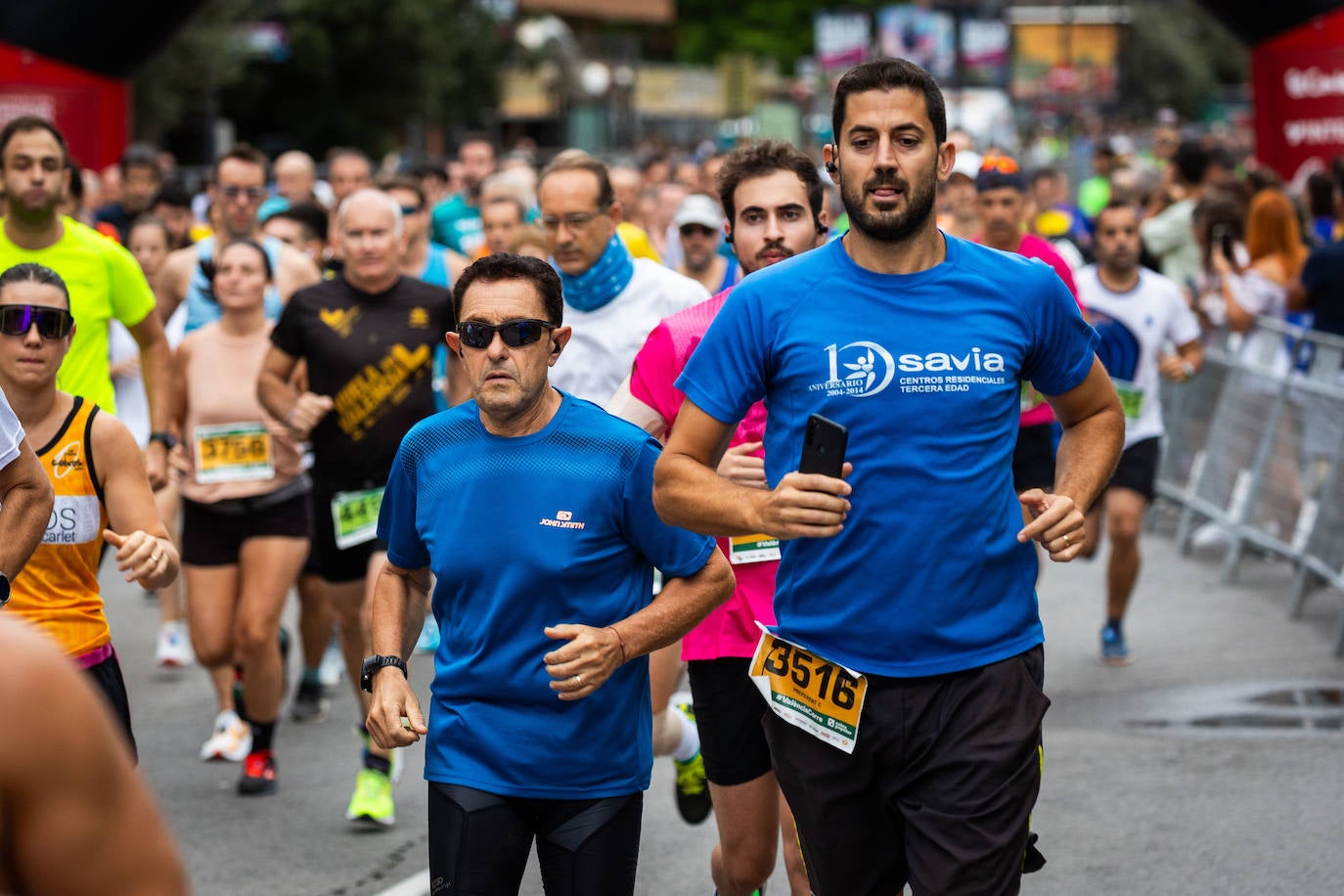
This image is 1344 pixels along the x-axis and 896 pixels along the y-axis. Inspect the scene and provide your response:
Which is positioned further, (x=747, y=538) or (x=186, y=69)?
(x=186, y=69)

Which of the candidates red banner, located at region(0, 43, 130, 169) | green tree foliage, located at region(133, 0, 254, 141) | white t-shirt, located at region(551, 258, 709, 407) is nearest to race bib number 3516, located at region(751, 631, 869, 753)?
white t-shirt, located at region(551, 258, 709, 407)

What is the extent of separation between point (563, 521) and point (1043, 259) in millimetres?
2811

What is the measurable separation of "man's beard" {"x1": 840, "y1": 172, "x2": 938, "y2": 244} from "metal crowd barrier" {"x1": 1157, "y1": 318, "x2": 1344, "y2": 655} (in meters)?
6.22

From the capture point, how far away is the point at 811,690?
12.6 feet

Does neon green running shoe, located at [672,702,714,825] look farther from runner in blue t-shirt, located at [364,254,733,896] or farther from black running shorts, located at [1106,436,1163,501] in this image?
black running shorts, located at [1106,436,1163,501]

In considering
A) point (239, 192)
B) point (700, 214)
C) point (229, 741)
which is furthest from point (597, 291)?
point (239, 192)

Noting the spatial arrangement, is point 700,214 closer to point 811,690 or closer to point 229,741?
point 229,741

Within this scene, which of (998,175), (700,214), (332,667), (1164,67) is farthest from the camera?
(1164,67)

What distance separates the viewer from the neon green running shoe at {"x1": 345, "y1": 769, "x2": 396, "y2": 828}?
22.0 ft

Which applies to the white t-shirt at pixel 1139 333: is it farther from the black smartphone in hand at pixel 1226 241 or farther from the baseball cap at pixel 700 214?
the black smartphone in hand at pixel 1226 241

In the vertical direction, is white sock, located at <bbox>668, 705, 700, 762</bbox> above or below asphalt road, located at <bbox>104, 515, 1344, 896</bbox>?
above

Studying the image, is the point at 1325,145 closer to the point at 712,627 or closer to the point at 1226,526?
the point at 1226,526

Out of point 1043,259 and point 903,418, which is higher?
point 1043,259

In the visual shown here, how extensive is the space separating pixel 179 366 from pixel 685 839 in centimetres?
287
